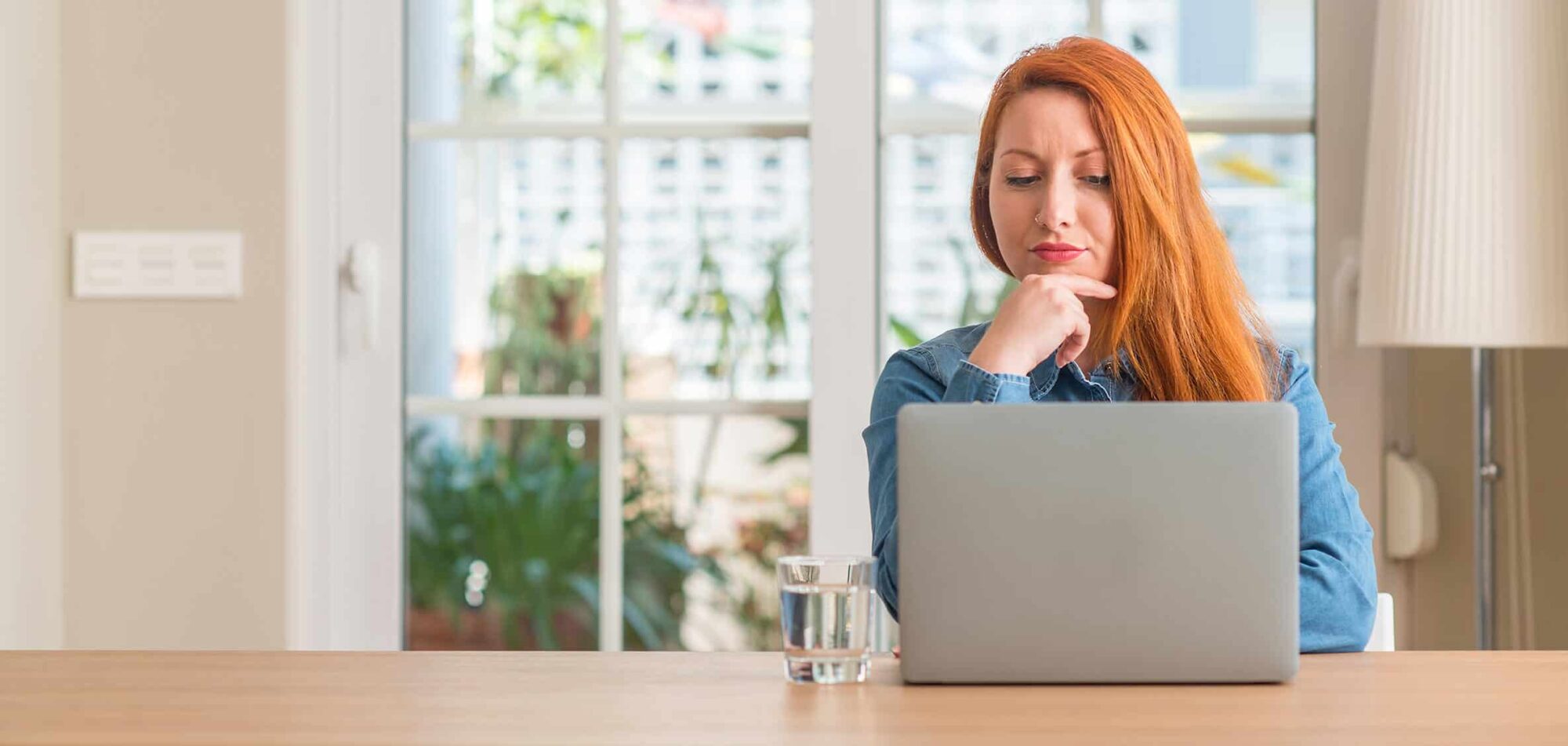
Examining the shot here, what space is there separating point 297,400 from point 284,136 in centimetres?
42

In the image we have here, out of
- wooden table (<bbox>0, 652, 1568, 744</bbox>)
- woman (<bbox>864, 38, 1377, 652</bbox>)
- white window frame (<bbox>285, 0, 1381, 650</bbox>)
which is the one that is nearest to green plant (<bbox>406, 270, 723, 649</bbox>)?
white window frame (<bbox>285, 0, 1381, 650</bbox>)

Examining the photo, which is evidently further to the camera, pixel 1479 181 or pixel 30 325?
pixel 30 325

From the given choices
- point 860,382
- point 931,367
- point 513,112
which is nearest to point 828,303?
point 860,382

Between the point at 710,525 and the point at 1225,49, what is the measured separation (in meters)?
1.34

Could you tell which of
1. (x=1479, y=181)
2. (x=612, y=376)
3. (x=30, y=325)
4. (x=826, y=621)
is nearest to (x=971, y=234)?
(x=612, y=376)

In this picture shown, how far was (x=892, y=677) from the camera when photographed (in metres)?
1.01

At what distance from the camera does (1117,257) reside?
150 centimetres

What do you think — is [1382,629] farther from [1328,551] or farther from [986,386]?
[986,386]

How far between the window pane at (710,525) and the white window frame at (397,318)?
1.05 feet

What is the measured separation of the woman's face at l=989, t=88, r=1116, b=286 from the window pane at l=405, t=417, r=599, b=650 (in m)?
1.68

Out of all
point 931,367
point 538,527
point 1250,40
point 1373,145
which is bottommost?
point 538,527

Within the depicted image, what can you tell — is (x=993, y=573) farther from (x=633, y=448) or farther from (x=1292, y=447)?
(x=633, y=448)

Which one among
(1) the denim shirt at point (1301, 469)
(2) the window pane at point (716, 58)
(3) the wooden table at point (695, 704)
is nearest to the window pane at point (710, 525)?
(2) the window pane at point (716, 58)

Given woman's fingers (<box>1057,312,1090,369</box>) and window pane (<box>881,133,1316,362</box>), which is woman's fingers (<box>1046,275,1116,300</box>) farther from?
window pane (<box>881,133,1316,362</box>)
